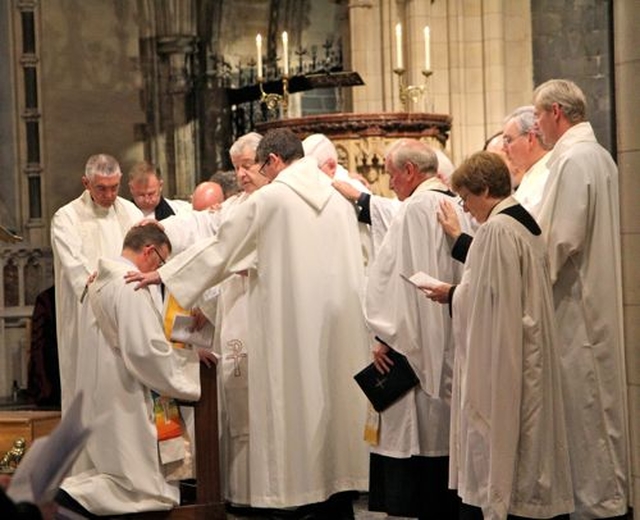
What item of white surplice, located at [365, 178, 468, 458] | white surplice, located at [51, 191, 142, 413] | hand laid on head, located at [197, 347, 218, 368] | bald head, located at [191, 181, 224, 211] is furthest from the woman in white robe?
bald head, located at [191, 181, 224, 211]

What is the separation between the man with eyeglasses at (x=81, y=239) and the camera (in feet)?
26.3

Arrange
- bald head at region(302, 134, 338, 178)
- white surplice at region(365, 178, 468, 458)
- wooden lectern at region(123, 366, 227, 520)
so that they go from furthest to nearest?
bald head at region(302, 134, 338, 178), wooden lectern at region(123, 366, 227, 520), white surplice at region(365, 178, 468, 458)

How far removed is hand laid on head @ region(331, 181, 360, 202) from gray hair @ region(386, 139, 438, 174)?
0.45 metres

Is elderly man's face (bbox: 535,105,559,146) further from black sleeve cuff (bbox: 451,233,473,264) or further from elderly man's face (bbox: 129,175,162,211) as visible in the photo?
elderly man's face (bbox: 129,175,162,211)

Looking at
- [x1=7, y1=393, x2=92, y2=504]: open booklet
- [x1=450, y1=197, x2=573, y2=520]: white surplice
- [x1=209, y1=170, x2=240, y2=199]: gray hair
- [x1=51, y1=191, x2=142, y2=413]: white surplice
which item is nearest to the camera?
[x1=7, y1=393, x2=92, y2=504]: open booklet

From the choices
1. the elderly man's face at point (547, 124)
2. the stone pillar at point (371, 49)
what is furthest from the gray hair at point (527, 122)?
the stone pillar at point (371, 49)

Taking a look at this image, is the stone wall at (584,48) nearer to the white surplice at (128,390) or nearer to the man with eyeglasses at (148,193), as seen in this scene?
the man with eyeglasses at (148,193)

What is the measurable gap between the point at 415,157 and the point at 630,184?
68.5 inches

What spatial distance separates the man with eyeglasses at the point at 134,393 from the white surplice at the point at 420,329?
852mm

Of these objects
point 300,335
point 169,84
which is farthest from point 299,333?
point 169,84

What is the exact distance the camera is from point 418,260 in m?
6.34

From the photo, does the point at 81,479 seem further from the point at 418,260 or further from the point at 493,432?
the point at 493,432

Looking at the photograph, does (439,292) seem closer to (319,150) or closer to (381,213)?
(381,213)

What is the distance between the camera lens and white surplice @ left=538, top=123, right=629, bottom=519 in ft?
18.9
